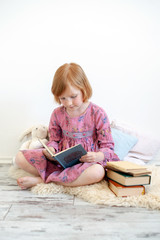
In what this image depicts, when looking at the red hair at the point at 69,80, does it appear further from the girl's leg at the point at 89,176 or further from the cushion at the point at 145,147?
the cushion at the point at 145,147

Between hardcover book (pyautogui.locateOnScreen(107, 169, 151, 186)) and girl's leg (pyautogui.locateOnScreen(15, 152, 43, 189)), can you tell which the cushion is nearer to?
hardcover book (pyautogui.locateOnScreen(107, 169, 151, 186))

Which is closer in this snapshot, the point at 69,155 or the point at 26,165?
the point at 69,155

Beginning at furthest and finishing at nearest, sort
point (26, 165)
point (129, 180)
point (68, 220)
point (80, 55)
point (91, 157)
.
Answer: point (80, 55), point (26, 165), point (91, 157), point (129, 180), point (68, 220)

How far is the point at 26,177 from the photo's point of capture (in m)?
1.25

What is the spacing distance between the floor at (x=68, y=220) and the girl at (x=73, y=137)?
4.9 inches

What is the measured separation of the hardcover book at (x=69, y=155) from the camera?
42.9 inches

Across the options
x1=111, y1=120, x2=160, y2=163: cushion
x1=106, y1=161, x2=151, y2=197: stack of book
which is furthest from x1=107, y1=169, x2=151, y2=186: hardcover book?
x1=111, y1=120, x2=160, y2=163: cushion

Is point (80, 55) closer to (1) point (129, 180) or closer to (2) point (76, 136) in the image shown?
(2) point (76, 136)

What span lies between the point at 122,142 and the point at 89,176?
21.8 inches

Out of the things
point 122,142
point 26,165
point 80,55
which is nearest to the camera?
point 26,165

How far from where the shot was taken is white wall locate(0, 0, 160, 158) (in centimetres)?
175

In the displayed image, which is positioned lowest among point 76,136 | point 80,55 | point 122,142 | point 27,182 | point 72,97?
point 27,182

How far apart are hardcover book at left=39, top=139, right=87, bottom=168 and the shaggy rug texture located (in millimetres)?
137

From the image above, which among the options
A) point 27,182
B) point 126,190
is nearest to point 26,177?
point 27,182
